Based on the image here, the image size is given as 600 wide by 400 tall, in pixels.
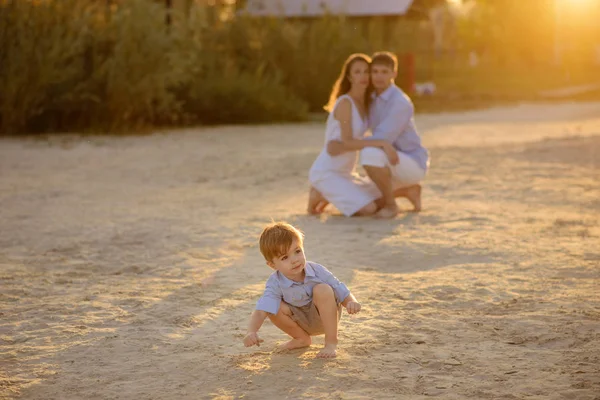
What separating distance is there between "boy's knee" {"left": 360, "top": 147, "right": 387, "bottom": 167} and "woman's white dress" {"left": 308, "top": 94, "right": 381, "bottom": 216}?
19 centimetres

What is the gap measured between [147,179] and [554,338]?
6733 millimetres

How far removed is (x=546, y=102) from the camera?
2314 centimetres

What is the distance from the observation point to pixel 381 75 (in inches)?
315

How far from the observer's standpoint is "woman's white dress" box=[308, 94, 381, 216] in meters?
8.09

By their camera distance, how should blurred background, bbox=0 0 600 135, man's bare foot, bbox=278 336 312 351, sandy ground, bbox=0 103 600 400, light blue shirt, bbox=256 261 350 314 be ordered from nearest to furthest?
1. sandy ground, bbox=0 103 600 400
2. light blue shirt, bbox=256 261 350 314
3. man's bare foot, bbox=278 336 312 351
4. blurred background, bbox=0 0 600 135

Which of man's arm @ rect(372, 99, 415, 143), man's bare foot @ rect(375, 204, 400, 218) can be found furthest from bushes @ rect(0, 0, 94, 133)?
man's bare foot @ rect(375, 204, 400, 218)

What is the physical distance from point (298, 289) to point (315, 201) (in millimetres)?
3937

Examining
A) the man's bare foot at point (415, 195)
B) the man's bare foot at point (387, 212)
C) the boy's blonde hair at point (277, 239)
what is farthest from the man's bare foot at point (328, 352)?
the man's bare foot at point (415, 195)

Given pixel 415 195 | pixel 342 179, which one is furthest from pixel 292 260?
pixel 415 195

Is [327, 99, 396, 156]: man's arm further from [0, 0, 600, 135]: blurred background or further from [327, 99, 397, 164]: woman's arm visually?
[0, 0, 600, 135]: blurred background

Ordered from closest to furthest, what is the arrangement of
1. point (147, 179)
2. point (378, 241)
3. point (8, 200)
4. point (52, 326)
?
point (52, 326)
point (378, 241)
point (8, 200)
point (147, 179)

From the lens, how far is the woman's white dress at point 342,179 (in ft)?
26.6

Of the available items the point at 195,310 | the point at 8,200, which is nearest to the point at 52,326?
the point at 195,310

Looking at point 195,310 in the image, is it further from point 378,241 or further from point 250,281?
point 378,241
